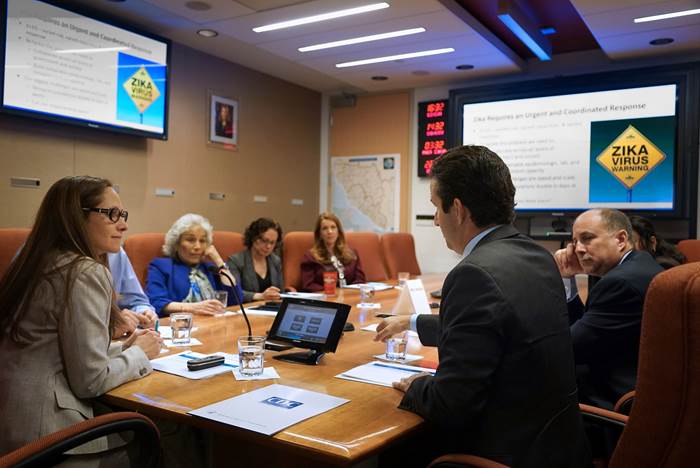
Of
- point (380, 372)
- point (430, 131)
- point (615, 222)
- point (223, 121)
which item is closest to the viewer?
point (380, 372)

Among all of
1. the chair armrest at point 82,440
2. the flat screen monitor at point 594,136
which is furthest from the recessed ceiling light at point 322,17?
the chair armrest at point 82,440

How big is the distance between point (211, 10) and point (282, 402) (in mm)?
3471

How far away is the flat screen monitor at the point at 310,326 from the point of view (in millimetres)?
1819

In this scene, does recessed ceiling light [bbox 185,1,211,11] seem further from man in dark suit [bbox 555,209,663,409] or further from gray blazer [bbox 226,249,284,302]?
man in dark suit [bbox 555,209,663,409]

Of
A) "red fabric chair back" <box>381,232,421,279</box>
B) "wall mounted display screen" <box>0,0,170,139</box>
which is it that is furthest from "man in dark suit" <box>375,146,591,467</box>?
"red fabric chair back" <box>381,232,421,279</box>

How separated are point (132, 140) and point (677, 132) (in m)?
4.59

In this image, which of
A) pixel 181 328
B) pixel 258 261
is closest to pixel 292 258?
pixel 258 261

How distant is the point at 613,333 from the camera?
1951 mm

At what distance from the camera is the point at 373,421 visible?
130 cm

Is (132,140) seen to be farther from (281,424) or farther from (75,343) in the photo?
(281,424)

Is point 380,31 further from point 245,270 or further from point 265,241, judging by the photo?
point 245,270

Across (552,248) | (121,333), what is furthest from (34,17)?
(552,248)

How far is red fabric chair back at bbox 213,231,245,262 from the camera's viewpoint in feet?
13.4

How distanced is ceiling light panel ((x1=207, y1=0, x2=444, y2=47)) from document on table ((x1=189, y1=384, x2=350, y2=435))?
3.08 meters
